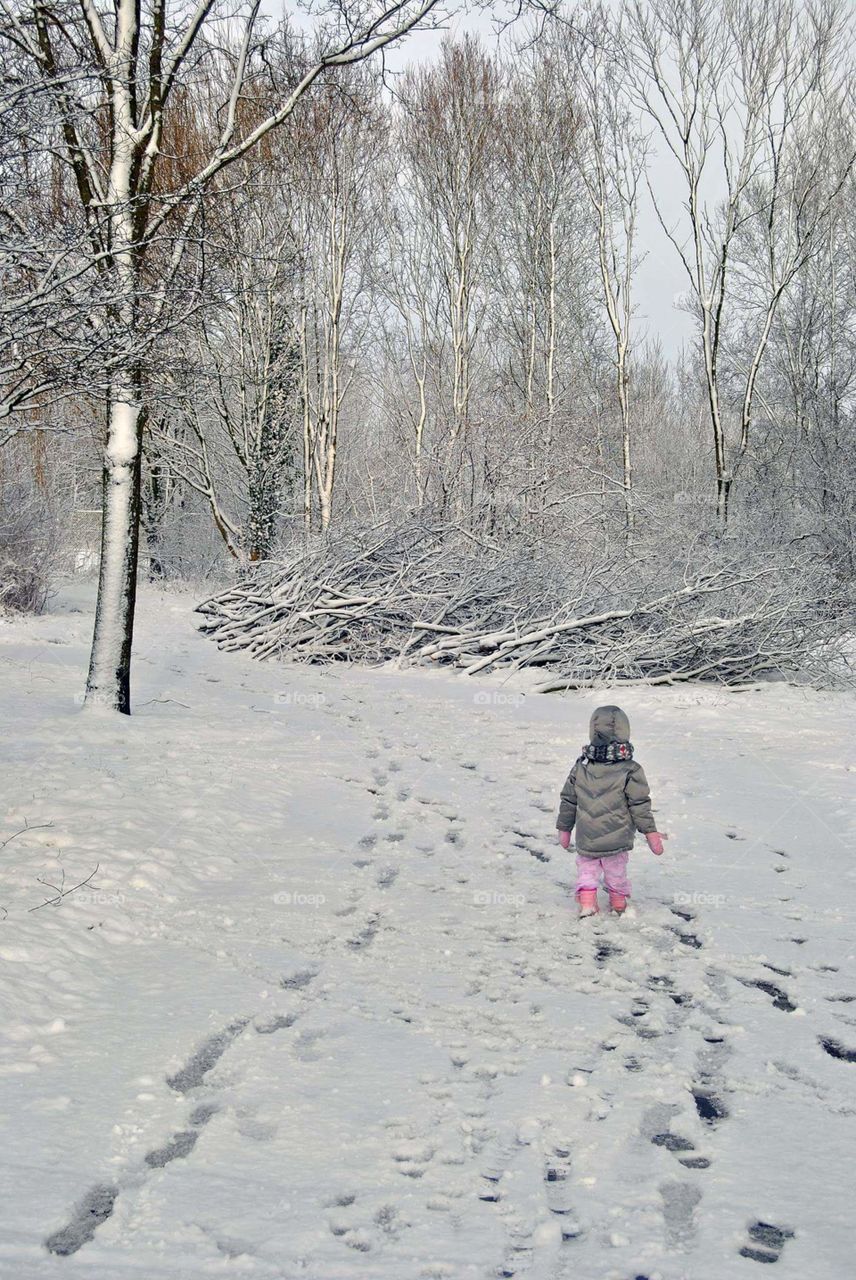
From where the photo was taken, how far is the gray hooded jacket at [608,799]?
530 centimetres

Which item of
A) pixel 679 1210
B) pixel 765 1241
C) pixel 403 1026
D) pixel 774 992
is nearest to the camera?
pixel 765 1241

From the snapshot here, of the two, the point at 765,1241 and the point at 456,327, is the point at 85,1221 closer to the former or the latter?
the point at 765,1241

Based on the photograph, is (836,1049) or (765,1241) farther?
(836,1049)

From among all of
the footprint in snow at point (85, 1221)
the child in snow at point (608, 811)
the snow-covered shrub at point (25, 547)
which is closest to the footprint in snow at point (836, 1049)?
the child in snow at point (608, 811)

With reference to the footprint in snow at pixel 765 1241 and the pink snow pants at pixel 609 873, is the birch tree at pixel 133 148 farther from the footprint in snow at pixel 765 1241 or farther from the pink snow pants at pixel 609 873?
the footprint in snow at pixel 765 1241

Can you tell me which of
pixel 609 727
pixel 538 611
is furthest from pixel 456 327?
pixel 609 727

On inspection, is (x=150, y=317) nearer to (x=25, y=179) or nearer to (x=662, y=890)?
(x=25, y=179)

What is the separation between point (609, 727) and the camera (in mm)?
5461

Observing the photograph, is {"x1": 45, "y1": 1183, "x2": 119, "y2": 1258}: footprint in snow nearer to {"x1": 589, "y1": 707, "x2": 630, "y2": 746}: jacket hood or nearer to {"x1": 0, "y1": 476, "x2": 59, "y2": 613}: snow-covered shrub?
{"x1": 589, "y1": 707, "x2": 630, "y2": 746}: jacket hood

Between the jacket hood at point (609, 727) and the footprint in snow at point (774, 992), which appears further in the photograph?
the jacket hood at point (609, 727)

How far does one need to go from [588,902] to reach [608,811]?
50 centimetres

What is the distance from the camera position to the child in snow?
5.29 meters

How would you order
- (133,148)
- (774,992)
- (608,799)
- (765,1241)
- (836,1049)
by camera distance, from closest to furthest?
(765,1241)
(836,1049)
(774,992)
(608,799)
(133,148)

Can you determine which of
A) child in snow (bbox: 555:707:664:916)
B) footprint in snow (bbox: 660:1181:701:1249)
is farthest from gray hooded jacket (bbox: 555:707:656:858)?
footprint in snow (bbox: 660:1181:701:1249)
